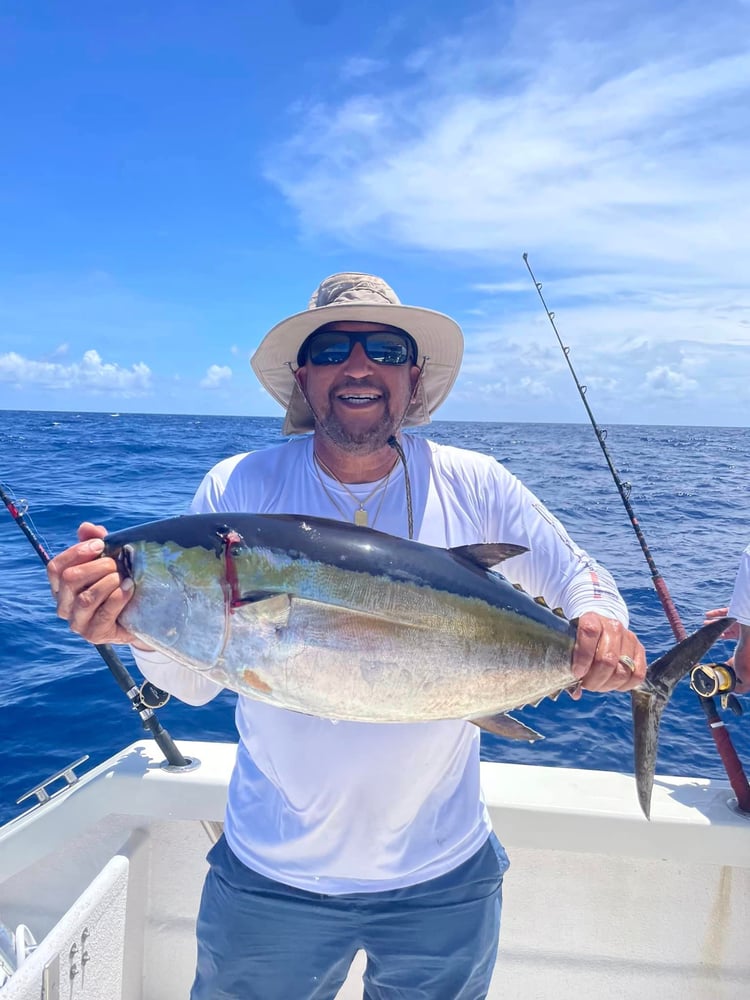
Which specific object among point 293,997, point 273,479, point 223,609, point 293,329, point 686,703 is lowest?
point 686,703

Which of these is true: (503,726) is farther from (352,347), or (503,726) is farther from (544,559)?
(352,347)

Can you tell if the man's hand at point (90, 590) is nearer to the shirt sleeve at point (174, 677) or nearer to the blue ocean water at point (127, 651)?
the shirt sleeve at point (174, 677)

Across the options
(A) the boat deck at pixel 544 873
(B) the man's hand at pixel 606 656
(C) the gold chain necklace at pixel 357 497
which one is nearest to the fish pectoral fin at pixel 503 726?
(B) the man's hand at pixel 606 656

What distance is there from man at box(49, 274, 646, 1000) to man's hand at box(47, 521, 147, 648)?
29cm

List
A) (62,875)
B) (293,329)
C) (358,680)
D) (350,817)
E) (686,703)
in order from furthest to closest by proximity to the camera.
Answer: (686,703)
(62,875)
(293,329)
(350,817)
(358,680)

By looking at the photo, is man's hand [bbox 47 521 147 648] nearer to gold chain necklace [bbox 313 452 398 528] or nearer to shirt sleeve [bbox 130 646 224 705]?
shirt sleeve [bbox 130 646 224 705]

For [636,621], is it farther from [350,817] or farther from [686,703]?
[350,817]

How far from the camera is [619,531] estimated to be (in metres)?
14.0

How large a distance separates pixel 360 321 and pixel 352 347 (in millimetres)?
106

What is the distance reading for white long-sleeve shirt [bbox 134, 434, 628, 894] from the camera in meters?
1.93

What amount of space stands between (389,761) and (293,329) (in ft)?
4.54

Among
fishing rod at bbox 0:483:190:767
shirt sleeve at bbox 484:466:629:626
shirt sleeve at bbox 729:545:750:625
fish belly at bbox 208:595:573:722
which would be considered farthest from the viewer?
fishing rod at bbox 0:483:190:767

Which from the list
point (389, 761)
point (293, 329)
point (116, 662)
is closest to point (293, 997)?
point (389, 761)

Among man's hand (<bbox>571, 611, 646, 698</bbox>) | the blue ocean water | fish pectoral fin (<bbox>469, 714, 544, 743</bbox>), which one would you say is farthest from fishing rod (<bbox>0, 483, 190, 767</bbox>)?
the blue ocean water
